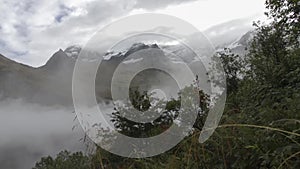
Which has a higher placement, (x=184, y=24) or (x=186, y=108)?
(x=184, y=24)

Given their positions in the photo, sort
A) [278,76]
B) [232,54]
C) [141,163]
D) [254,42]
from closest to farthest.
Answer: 1. [141,163]
2. [278,76]
3. [254,42]
4. [232,54]

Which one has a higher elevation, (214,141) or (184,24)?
(184,24)

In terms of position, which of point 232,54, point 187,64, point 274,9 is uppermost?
point 232,54

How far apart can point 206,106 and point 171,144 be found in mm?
1362

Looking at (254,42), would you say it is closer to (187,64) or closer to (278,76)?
(278,76)

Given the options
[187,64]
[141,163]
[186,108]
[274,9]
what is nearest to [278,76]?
[186,108]

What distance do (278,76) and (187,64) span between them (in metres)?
2.58

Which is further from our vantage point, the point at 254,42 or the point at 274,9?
the point at 254,42

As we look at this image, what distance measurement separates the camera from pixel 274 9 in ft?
53.6

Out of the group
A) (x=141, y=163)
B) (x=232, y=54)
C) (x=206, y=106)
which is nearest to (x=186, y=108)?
(x=206, y=106)

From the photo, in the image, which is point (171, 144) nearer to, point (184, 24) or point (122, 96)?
point (184, 24)

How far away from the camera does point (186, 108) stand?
18.0ft

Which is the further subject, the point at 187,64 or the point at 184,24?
the point at 187,64

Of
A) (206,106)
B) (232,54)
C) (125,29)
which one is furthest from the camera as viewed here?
(232,54)
